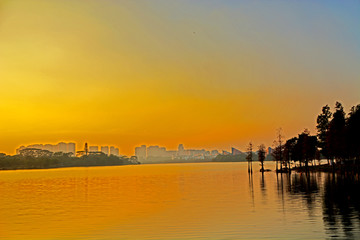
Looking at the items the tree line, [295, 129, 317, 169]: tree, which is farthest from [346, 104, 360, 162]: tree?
[295, 129, 317, 169]: tree

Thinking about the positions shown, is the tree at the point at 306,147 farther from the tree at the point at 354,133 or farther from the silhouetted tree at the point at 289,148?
the tree at the point at 354,133

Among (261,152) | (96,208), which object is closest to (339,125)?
(261,152)

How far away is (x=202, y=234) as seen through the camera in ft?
108

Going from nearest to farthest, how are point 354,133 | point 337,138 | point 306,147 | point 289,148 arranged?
point 354,133
point 337,138
point 306,147
point 289,148

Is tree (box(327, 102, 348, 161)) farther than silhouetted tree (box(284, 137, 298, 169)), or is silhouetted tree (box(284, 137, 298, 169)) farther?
silhouetted tree (box(284, 137, 298, 169))

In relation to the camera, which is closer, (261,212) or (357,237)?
(357,237)

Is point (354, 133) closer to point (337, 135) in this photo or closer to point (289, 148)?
point (337, 135)

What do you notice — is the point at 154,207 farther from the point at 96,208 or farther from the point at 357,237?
the point at 357,237

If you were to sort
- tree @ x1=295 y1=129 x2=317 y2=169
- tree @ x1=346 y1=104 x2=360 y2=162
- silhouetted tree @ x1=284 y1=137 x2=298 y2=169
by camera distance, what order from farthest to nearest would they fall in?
silhouetted tree @ x1=284 y1=137 x2=298 y2=169, tree @ x1=295 y1=129 x2=317 y2=169, tree @ x1=346 y1=104 x2=360 y2=162

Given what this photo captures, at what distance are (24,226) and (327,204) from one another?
1382 inches

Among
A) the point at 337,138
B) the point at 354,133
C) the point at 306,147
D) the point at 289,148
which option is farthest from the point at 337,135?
the point at 289,148

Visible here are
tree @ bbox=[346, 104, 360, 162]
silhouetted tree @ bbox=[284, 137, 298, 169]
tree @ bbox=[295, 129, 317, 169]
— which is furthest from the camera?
silhouetted tree @ bbox=[284, 137, 298, 169]

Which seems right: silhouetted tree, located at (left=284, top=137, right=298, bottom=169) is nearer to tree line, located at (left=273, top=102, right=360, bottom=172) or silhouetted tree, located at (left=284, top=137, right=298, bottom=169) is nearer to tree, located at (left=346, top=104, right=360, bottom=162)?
tree line, located at (left=273, top=102, right=360, bottom=172)

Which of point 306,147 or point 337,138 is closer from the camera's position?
point 337,138
